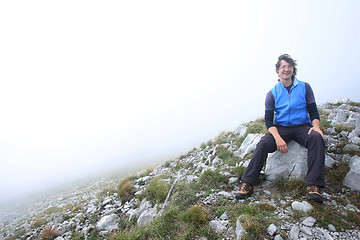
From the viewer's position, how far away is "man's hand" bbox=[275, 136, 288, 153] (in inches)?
200

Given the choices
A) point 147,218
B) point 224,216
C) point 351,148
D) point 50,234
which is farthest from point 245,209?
point 50,234

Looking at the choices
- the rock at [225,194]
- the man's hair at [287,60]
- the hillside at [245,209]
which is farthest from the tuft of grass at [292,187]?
the man's hair at [287,60]

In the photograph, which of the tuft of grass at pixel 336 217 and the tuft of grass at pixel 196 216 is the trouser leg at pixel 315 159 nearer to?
the tuft of grass at pixel 336 217

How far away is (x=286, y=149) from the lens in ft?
16.7

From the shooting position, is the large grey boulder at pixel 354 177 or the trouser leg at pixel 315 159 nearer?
the trouser leg at pixel 315 159

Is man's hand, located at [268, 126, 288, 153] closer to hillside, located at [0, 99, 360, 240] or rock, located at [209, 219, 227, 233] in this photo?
hillside, located at [0, 99, 360, 240]

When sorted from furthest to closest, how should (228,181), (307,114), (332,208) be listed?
(228,181)
(307,114)
(332,208)

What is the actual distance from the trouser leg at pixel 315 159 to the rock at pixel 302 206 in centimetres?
56

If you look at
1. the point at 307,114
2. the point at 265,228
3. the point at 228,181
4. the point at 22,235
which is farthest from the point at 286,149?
the point at 22,235

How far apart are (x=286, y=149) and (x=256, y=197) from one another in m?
1.76

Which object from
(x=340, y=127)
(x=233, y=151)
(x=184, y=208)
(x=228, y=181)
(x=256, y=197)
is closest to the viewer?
(x=256, y=197)

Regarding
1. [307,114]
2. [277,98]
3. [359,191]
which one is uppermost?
[277,98]

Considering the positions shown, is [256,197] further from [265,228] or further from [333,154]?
[333,154]

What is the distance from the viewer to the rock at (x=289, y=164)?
4.97 m
